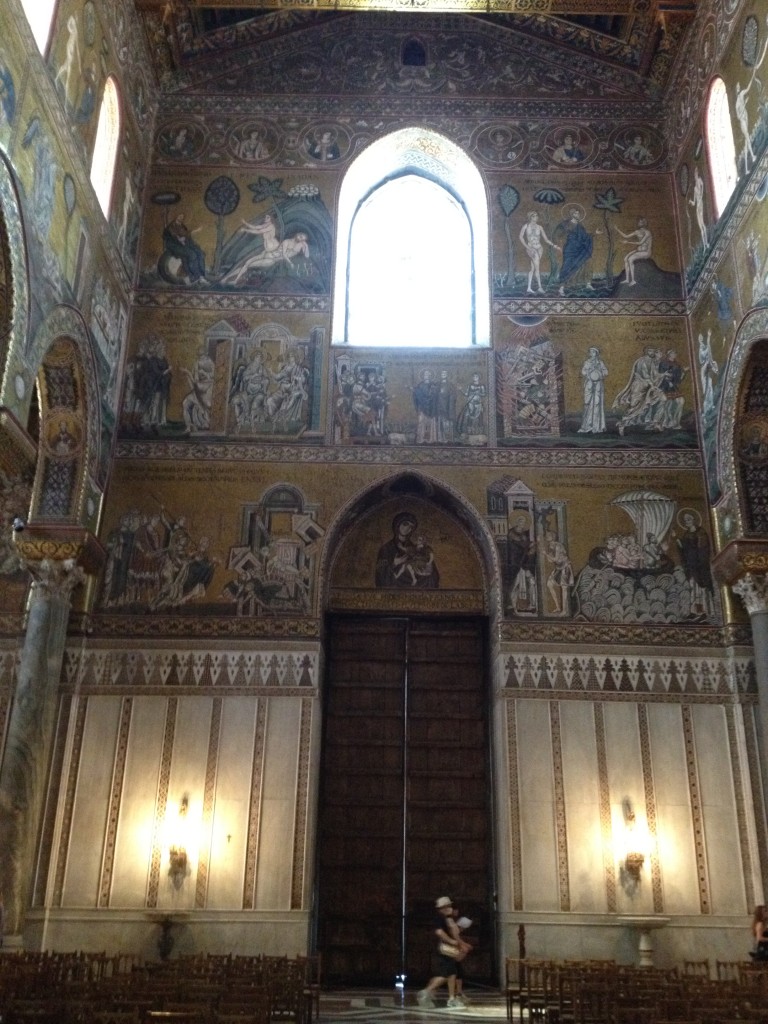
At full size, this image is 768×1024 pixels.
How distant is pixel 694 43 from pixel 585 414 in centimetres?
736

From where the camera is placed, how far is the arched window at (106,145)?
17.4 m

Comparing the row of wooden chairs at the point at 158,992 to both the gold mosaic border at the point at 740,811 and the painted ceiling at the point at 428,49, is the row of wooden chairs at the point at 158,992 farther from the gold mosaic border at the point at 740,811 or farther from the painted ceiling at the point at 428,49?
the painted ceiling at the point at 428,49

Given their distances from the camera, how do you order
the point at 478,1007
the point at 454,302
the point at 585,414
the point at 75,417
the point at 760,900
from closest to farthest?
the point at 478,1007, the point at 760,900, the point at 75,417, the point at 585,414, the point at 454,302

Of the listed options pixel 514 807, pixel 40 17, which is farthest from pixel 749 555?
pixel 40 17

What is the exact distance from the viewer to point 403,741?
17.9 m

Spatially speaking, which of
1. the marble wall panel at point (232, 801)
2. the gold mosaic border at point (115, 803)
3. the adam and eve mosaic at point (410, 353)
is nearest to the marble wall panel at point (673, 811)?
the adam and eve mosaic at point (410, 353)

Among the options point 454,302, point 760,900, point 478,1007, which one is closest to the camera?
point 478,1007

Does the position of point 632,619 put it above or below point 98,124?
below

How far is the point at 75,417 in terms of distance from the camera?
54.7 ft

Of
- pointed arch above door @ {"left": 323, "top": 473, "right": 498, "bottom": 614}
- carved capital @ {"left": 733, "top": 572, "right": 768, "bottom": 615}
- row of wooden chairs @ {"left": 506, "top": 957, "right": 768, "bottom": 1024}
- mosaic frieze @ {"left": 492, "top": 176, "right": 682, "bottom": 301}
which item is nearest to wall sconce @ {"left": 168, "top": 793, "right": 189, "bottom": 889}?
pointed arch above door @ {"left": 323, "top": 473, "right": 498, "bottom": 614}

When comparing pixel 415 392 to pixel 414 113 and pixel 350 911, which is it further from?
pixel 350 911

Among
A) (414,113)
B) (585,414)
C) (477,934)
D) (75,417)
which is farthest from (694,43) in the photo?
(477,934)

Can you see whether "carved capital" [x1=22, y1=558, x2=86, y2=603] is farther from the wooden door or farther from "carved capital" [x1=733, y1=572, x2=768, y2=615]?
"carved capital" [x1=733, y1=572, x2=768, y2=615]

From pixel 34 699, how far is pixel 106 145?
31.5ft
